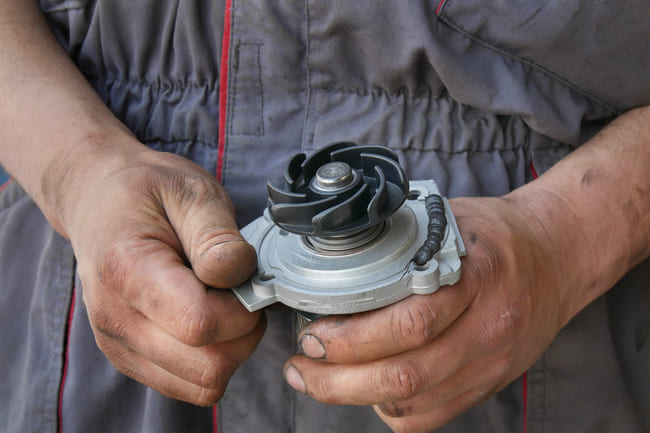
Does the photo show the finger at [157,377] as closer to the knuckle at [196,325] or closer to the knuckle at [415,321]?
the knuckle at [196,325]

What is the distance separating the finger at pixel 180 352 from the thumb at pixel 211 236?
0.11 meters

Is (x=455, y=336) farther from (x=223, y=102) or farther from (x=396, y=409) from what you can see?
(x=223, y=102)


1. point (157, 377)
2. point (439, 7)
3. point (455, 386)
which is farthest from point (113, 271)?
point (439, 7)

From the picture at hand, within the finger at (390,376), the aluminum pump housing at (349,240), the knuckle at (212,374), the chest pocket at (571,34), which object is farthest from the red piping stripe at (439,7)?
the knuckle at (212,374)

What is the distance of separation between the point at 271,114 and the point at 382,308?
1.46 feet

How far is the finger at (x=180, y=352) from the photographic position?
723 mm

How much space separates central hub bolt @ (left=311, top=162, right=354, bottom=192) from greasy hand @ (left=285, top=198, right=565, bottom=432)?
17cm

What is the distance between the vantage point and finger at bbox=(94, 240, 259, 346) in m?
0.66

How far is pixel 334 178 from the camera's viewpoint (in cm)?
66

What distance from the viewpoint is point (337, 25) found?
86 cm

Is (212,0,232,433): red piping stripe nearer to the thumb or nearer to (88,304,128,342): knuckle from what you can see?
the thumb

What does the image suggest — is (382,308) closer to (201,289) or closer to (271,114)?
(201,289)

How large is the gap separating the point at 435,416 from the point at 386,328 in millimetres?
234

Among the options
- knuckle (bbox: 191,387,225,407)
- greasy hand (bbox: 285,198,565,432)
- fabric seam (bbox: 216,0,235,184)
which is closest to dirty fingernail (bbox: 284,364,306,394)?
greasy hand (bbox: 285,198,565,432)
